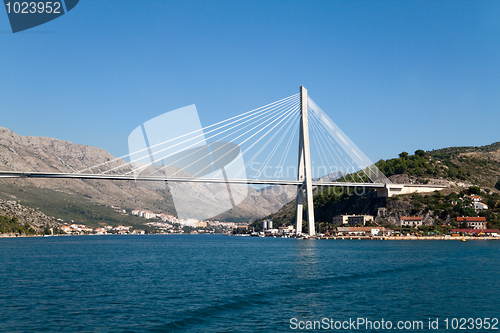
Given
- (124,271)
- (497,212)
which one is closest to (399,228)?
(497,212)

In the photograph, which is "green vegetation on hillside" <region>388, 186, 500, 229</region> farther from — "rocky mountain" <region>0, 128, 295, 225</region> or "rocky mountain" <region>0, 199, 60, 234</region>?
"rocky mountain" <region>0, 199, 60, 234</region>

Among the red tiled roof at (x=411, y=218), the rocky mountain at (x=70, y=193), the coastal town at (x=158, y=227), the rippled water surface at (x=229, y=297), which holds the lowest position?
the coastal town at (x=158, y=227)

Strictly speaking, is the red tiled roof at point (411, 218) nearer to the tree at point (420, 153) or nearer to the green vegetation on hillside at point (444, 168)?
the green vegetation on hillside at point (444, 168)

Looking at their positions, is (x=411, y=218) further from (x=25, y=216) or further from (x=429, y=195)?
(x=25, y=216)

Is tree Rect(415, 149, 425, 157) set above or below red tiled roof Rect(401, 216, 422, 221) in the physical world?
above

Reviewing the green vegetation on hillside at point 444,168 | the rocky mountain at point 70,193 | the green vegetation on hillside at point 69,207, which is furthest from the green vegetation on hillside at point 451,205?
the green vegetation on hillside at point 69,207

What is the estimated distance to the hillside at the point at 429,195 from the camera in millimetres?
67125

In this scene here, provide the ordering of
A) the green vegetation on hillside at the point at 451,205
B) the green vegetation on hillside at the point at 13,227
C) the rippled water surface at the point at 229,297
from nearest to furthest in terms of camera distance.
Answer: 1. the rippled water surface at the point at 229,297
2. the green vegetation on hillside at the point at 451,205
3. the green vegetation on hillside at the point at 13,227

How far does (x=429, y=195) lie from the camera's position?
71562 millimetres

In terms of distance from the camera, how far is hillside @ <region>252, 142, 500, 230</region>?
220 feet

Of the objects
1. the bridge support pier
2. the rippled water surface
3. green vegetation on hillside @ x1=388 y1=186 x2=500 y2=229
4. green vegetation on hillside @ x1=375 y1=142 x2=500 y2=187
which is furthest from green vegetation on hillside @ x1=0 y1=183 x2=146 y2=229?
the rippled water surface

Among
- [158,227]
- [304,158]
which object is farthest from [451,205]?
[158,227]

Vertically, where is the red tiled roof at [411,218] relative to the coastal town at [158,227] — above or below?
above

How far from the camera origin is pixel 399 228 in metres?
66.2
